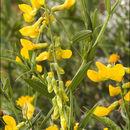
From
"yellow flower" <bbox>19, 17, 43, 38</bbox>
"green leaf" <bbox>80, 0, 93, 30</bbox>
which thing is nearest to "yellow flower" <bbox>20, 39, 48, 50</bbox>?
"yellow flower" <bbox>19, 17, 43, 38</bbox>

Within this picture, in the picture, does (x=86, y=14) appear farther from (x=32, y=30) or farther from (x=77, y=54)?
(x=77, y=54)

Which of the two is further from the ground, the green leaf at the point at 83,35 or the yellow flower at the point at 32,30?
the yellow flower at the point at 32,30

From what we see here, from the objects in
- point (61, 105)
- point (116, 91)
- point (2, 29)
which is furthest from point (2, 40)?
point (61, 105)

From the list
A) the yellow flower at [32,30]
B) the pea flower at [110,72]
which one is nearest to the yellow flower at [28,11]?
the yellow flower at [32,30]

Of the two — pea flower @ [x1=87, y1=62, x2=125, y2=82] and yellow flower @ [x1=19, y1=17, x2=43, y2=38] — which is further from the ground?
yellow flower @ [x1=19, y1=17, x2=43, y2=38]

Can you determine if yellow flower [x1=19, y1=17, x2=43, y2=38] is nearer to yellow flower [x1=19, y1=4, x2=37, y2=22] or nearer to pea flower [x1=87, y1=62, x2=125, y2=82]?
yellow flower [x1=19, y1=4, x2=37, y2=22]

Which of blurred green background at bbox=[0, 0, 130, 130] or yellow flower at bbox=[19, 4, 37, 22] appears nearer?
yellow flower at bbox=[19, 4, 37, 22]

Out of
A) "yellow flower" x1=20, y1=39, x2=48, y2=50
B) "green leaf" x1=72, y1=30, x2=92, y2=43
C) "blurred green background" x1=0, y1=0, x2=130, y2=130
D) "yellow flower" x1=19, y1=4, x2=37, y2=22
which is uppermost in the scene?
"yellow flower" x1=19, y1=4, x2=37, y2=22

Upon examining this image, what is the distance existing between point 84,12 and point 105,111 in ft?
0.81

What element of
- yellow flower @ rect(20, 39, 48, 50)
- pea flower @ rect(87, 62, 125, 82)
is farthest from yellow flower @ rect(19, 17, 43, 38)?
pea flower @ rect(87, 62, 125, 82)

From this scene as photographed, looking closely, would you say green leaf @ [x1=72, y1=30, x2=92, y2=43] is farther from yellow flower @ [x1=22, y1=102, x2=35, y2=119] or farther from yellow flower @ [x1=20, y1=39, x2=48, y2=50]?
yellow flower @ [x1=22, y1=102, x2=35, y2=119]

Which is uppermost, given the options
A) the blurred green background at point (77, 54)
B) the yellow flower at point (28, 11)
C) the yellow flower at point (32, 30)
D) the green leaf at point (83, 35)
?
the yellow flower at point (28, 11)

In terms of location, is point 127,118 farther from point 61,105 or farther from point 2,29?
point 2,29

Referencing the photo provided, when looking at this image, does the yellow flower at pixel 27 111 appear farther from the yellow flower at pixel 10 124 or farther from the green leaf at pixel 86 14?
the green leaf at pixel 86 14
